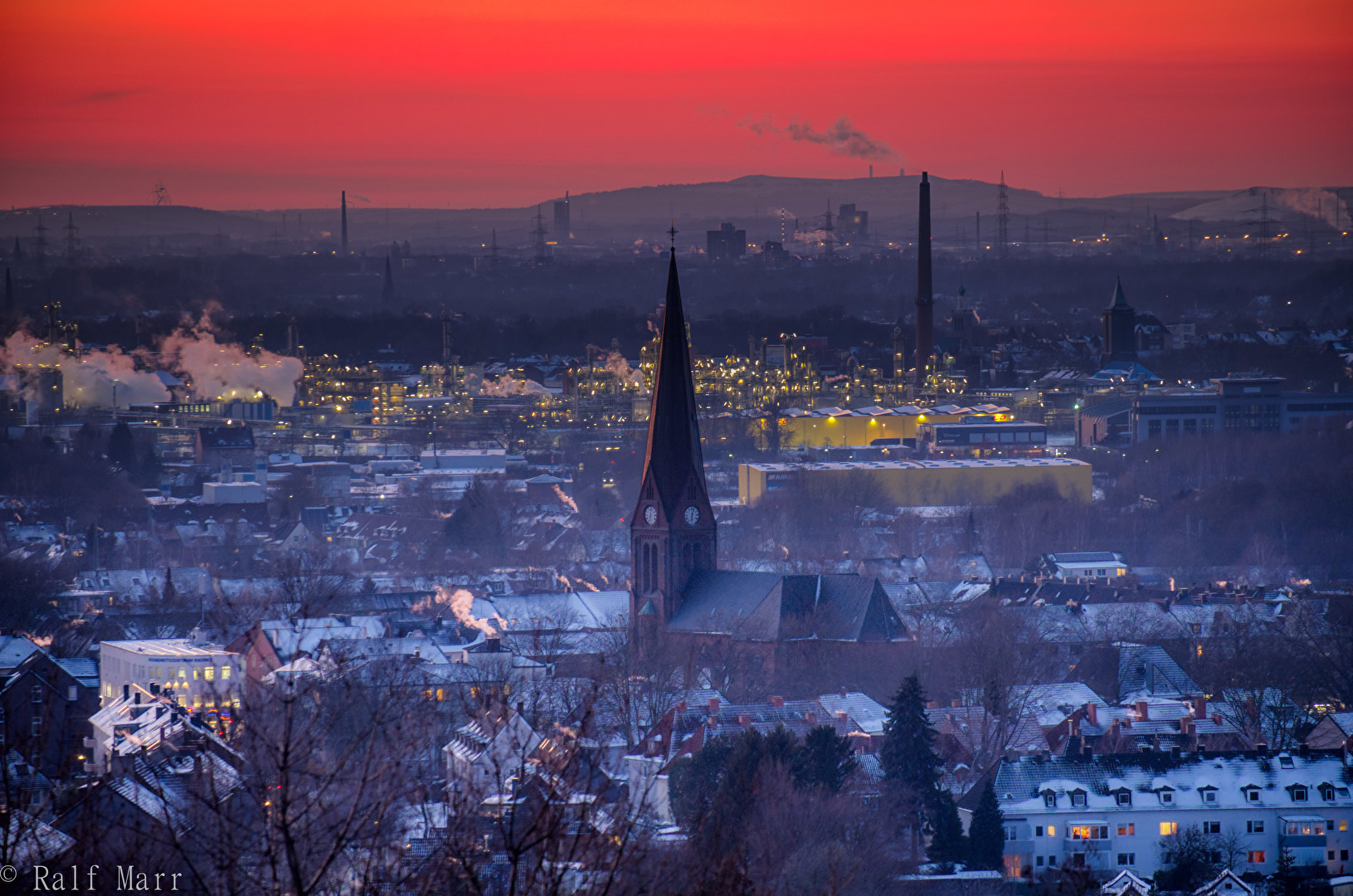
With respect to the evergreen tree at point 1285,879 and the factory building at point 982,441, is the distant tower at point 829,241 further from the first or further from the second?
the evergreen tree at point 1285,879

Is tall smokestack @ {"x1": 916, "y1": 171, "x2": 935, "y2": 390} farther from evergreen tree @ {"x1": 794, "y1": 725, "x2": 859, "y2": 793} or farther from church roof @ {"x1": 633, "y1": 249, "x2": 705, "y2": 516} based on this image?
evergreen tree @ {"x1": 794, "y1": 725, "x2": 859, "y2": 793}

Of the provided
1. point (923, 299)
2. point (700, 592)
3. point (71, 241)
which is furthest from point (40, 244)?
point (700, 592)

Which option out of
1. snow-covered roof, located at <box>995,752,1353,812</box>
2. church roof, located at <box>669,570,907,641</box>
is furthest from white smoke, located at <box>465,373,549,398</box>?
snow-covered roof, located at <box>995,752,1353,812</box>

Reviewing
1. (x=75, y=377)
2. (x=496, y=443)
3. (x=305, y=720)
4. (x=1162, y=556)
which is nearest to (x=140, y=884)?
(x=305, y=720)

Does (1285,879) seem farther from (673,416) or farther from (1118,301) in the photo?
(1118,301)

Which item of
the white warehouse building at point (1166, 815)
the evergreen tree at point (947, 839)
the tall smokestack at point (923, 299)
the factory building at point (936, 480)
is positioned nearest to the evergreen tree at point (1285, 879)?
the white warehouse building at point (1166, 815)
